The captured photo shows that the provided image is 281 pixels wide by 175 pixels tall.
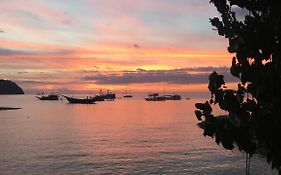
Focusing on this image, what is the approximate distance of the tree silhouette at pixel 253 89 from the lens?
6504 millimetres

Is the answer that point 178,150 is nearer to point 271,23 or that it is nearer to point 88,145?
point 88,145

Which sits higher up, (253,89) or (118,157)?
(253,89)

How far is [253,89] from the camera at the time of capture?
6.66 meters

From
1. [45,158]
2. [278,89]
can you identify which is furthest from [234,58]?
[45,158]

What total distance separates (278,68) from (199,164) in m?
44.9

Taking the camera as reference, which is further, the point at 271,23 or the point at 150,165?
the point at 150,165

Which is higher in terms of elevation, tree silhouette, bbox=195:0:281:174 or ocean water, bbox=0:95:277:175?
tree silhouette, bbox=195:0:281:174

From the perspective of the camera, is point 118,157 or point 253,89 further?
point 118,157

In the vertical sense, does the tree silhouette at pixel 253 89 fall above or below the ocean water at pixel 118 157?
above

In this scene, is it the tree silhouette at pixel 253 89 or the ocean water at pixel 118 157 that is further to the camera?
the ocean water at pixel 118 157

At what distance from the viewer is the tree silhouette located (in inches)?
256

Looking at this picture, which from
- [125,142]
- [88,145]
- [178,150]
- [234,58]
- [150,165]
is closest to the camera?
[234,58]

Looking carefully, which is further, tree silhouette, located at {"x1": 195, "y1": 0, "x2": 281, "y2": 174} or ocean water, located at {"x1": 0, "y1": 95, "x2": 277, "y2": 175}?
ocean water, located at {"x1": 0, "y1": 95, "x2": 277, "y2": 175}

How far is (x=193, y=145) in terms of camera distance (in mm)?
70438
